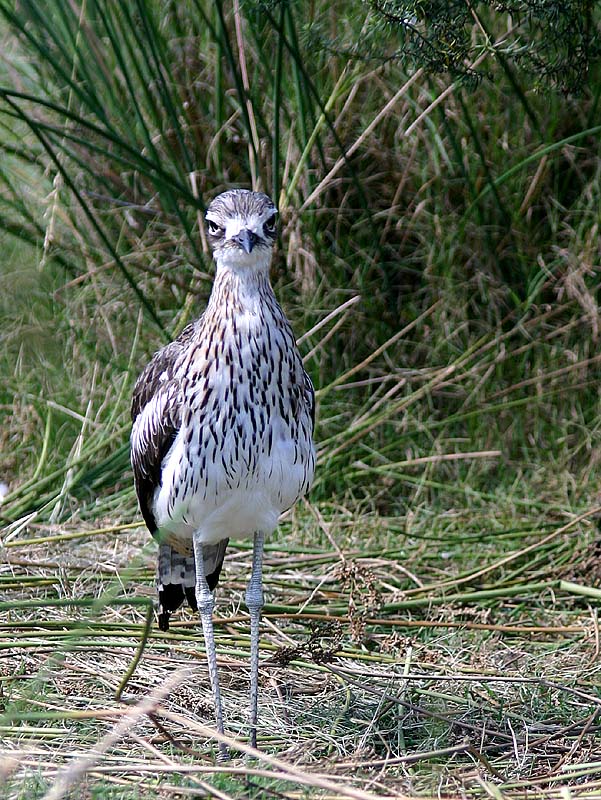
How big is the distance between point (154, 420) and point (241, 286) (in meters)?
0.54

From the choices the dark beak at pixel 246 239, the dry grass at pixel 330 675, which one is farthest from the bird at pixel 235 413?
the dry grass at pixel 330 675

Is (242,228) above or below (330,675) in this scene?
above

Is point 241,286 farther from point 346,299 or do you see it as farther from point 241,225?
point 346,299

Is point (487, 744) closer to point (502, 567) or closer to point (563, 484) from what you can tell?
point (502, 567)

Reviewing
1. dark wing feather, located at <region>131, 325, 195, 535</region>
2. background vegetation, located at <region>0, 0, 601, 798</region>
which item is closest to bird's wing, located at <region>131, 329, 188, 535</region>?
dark wing feather, located at <region>131, 325, 195, 535</region>

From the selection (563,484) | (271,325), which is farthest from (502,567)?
(271,325)

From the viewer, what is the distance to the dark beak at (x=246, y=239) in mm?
3320

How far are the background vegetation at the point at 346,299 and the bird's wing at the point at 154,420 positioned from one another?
69cm

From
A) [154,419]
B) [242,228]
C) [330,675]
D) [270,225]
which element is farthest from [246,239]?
[330,675]

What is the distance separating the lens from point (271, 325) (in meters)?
3.49

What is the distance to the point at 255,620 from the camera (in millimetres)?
3643

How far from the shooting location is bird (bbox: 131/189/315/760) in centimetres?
344

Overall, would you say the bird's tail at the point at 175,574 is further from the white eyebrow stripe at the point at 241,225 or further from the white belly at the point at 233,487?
the white eyebrow stripe at the point at 241,225

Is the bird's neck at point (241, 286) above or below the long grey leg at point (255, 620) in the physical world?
above
